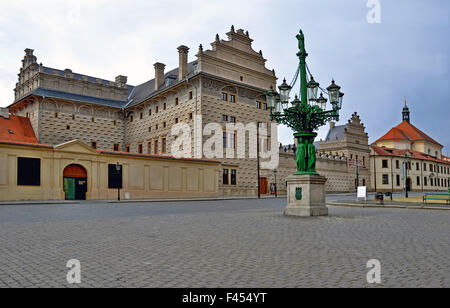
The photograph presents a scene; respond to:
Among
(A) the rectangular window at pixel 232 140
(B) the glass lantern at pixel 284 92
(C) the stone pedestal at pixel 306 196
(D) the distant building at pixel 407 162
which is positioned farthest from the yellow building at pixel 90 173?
(D) the distant building at pixel 407 162

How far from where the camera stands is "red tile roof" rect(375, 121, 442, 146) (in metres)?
86.1

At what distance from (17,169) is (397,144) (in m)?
78.1

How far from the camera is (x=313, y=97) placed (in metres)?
15.5

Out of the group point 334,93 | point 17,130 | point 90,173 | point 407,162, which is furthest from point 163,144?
point 407,162

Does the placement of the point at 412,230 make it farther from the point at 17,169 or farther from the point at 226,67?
the point at 226,67

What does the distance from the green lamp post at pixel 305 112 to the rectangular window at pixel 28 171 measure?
21.8m

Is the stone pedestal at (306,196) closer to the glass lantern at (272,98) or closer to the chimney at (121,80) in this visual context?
the glass lantern at (272,98)

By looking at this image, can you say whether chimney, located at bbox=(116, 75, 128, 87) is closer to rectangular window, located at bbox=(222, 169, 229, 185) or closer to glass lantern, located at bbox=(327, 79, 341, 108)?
rectangular window, located at bbox=(222, 169, 229, 185)

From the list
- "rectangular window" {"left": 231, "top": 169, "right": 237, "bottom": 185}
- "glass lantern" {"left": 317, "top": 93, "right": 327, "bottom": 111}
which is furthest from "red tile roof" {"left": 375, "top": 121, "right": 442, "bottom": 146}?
"glass lantern" {"left": 317, "top": 93, "right": 327, "bottom": 111}

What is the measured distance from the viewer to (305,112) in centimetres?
1530

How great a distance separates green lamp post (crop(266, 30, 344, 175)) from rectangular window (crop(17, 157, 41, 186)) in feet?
71.4

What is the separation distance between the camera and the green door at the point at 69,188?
31547mm

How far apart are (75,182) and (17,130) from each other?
16239mm

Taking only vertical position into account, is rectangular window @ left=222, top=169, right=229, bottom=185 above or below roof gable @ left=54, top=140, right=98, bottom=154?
below
